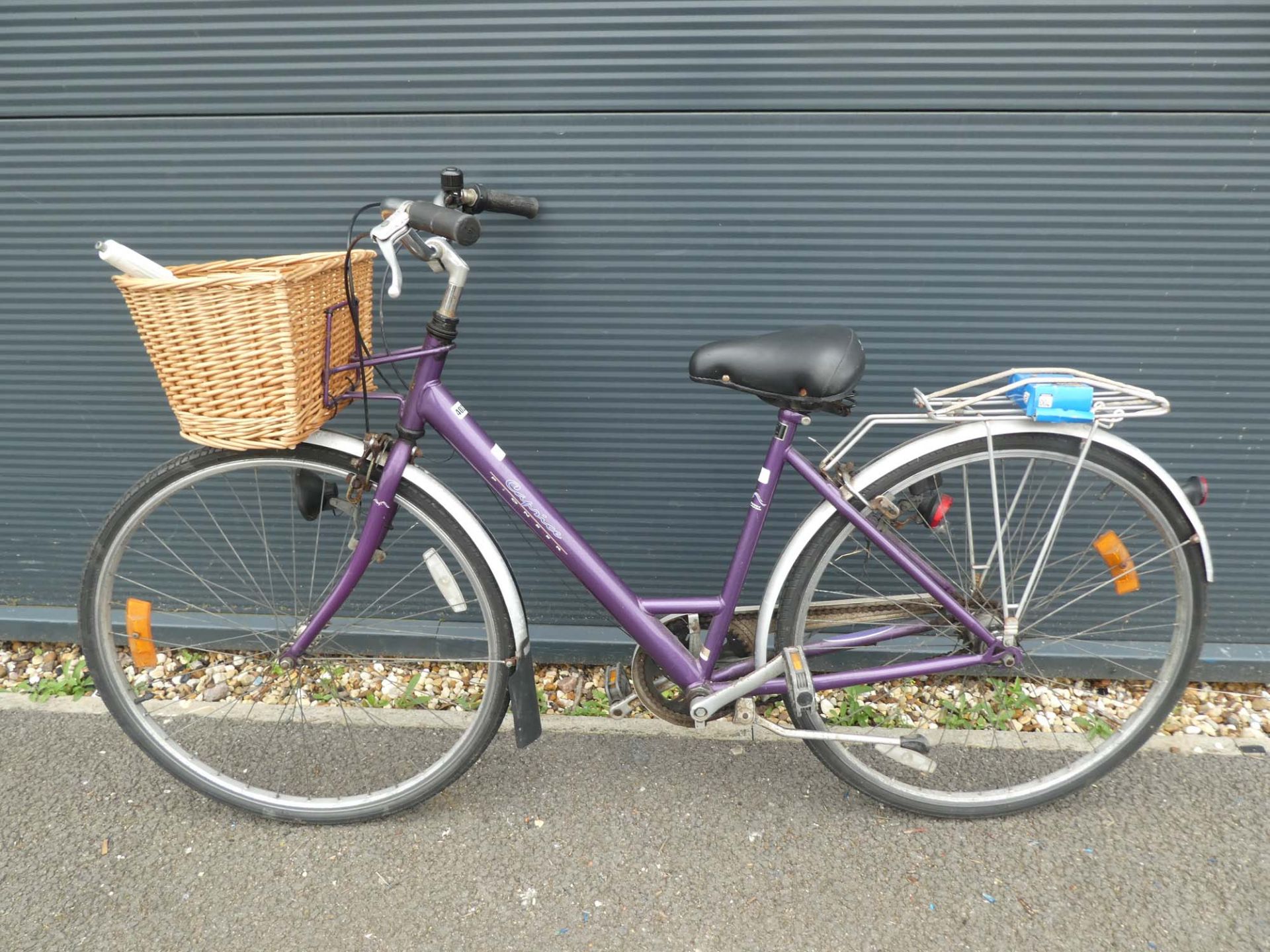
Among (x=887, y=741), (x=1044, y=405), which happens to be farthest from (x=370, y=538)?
(x=1044, y=405)

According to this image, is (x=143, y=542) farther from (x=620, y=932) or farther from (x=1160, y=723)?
(x=1160, y=723)

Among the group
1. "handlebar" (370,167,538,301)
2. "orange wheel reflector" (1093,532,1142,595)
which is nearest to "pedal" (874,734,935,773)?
"orange wheel reflector" (1093,532,1142,595)

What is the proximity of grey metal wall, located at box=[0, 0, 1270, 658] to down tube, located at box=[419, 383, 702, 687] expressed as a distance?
1.87 ft

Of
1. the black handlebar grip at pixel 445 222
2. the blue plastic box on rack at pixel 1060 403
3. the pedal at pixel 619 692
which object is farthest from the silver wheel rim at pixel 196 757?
the blue plastic box on rack at pixel 1060 403

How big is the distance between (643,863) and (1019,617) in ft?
3.85

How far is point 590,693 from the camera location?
2828 millimetres

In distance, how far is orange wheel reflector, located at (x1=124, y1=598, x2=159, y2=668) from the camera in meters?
2.24

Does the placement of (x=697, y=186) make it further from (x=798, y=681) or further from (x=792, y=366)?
(x=798, y=681)

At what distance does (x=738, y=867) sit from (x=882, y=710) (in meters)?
0.82

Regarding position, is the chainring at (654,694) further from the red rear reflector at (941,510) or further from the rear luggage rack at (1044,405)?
the rear luggage rack at (1044,405)

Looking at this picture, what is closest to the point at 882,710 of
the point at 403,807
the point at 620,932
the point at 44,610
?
the point at 620,932

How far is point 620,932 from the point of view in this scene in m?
2.01

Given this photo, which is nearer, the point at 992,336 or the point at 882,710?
the point at 992,336

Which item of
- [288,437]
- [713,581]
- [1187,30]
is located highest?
[1187,30]
